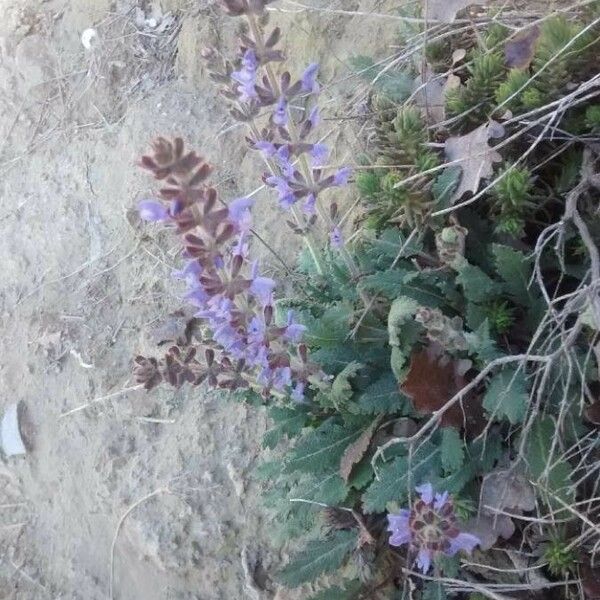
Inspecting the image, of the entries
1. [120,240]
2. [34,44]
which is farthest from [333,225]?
[34,44]

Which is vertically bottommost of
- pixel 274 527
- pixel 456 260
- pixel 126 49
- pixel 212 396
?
pixel 274 527

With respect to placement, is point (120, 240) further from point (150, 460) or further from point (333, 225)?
point (333, 225)

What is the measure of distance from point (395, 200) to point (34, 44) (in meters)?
2.76

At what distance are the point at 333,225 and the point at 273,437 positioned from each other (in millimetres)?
663

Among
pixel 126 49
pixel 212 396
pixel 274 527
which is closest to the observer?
pixel 274 527

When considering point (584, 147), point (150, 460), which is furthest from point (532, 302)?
point (150, 460)

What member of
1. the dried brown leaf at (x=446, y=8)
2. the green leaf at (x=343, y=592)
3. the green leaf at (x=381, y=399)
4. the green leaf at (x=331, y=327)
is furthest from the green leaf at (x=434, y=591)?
the dried brown leaf at (x=446, y=8)

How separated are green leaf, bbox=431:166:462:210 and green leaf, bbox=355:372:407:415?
51 centimetres

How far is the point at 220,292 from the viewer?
1.60 metres

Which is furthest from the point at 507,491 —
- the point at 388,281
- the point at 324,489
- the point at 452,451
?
the point at 388,281

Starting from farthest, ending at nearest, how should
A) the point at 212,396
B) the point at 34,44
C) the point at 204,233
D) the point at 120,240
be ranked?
the point at 34,44 → the point at 120,240 → the point at 212,396 → the point at 204,233

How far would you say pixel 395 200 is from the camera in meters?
2.16

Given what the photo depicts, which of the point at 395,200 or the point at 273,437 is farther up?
the point at 395,200

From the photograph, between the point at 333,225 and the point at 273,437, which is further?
the point at 273,437
